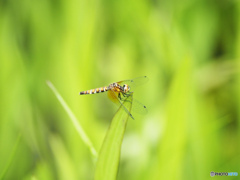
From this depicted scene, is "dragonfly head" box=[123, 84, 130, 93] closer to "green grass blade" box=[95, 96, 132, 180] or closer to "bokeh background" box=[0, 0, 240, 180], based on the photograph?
"bokeh background" box=[0, 0, 240, 180]

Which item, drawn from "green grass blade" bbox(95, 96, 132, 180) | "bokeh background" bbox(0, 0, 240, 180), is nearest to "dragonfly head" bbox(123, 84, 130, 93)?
"bokeh background" bbox(0, 0, 240, 180)

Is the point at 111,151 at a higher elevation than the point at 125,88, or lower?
lower

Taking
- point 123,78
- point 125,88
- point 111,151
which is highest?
point 123,78

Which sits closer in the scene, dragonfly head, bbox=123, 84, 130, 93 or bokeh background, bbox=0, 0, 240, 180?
bokeh background, bbox=0, 0, 240, 180

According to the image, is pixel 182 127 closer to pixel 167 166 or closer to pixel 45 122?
pixel 167 166

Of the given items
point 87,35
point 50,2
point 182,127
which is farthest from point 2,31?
point 182,127

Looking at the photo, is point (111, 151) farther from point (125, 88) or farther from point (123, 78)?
point (123, 78)

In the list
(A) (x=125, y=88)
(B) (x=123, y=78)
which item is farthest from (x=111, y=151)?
(B) (x=123, y=78)
